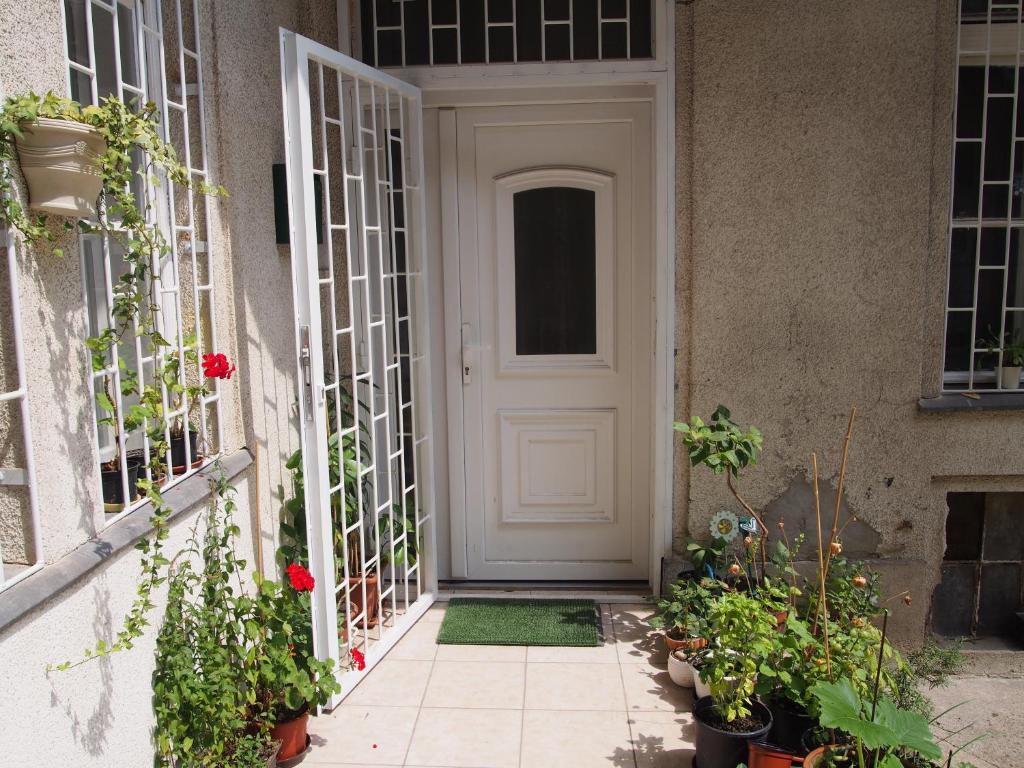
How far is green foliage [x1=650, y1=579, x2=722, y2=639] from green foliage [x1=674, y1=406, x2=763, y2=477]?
1.56ft

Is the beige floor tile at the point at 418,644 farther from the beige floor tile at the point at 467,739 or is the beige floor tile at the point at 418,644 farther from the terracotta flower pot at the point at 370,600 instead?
the beige floor tile at the point at 467,739

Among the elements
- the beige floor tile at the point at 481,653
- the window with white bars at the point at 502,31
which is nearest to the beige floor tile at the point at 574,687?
the beige floor tile at the point at 481,653

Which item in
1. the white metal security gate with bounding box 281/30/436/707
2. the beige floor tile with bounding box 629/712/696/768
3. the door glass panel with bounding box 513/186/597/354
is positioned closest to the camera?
the beige floor tile with bounding box 629/712/696/768

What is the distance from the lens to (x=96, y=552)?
84.7 inches

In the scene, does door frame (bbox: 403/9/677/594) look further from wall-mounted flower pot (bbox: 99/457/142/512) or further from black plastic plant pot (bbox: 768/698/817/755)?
wall-mounted flower pot (bbox: 99/457/142/512)

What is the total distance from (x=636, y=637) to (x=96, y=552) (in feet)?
7.55

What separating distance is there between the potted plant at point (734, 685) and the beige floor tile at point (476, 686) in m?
0.78

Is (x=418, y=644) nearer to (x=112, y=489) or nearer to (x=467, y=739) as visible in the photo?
(x=467, y=739)

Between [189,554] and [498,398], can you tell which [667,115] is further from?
Result: [189,554]

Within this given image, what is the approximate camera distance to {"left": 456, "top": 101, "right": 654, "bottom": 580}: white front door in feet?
13.1

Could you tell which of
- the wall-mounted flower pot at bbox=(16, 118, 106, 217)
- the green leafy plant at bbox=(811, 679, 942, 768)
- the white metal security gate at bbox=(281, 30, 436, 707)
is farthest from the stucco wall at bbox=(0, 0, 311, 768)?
the green leafy plant at bbox=(811, 679, 942, 768)

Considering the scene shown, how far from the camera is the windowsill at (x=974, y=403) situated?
3672mm

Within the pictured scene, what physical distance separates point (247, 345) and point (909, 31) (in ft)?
9.29

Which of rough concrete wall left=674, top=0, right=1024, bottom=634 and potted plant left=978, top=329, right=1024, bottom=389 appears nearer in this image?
rough concrete wall left=674, top=0, right=1024, bottom=634
